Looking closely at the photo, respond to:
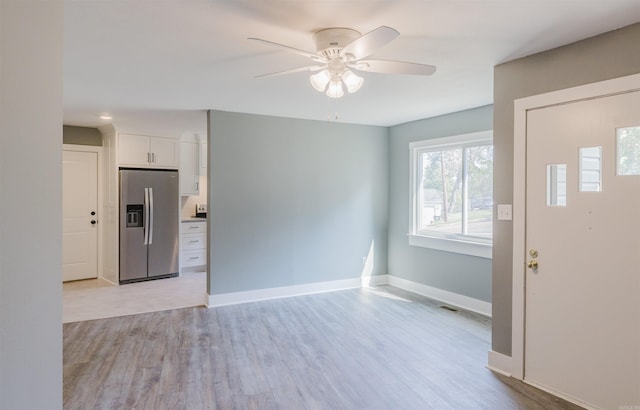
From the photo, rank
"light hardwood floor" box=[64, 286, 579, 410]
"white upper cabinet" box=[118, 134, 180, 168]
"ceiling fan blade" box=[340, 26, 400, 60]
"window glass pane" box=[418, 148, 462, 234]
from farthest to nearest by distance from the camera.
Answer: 1. "white upper cabinet" box=[118, 134, 180, 168]
2. "window glass pane" box=[418, 148, 462, 234]
3. "light hardwood floor" box=[64, 286, 579, 410]
4. "ceiling fan blade" box=[340, 26, 400, 60]

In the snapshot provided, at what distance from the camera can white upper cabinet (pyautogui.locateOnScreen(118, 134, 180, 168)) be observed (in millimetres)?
5602

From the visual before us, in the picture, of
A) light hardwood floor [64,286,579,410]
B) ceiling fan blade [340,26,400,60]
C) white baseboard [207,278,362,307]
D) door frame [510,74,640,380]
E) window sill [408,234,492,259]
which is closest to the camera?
ceiling fan blade [340,26,400,60]

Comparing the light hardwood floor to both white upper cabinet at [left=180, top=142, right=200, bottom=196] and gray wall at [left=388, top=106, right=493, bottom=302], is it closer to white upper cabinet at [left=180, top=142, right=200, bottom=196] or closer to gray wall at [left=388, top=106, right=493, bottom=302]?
gray wall at [left=388, top=106, right=493, bottom=302]

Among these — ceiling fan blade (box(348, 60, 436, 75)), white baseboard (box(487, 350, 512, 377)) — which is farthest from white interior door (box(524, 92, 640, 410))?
ceiling fan blade (box(348, 60, 436, 75))

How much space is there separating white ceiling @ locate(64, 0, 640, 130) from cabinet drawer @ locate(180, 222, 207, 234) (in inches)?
112

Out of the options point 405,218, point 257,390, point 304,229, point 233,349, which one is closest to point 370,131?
point 405,218

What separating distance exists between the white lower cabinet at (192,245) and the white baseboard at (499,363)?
5025 mm

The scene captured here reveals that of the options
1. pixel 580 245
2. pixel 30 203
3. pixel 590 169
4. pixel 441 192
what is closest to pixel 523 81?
pixel 590 169

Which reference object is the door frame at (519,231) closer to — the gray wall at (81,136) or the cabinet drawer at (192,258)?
the cabinet drawer at (192,258)

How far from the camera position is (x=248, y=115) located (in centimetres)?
465

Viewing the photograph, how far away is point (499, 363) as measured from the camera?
2.87 metres

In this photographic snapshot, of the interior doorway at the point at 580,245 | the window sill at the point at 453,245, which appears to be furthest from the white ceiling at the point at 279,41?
the window sill at the point at 453,245

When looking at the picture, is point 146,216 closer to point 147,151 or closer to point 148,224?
point 148,224

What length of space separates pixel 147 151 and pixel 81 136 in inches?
39.9
